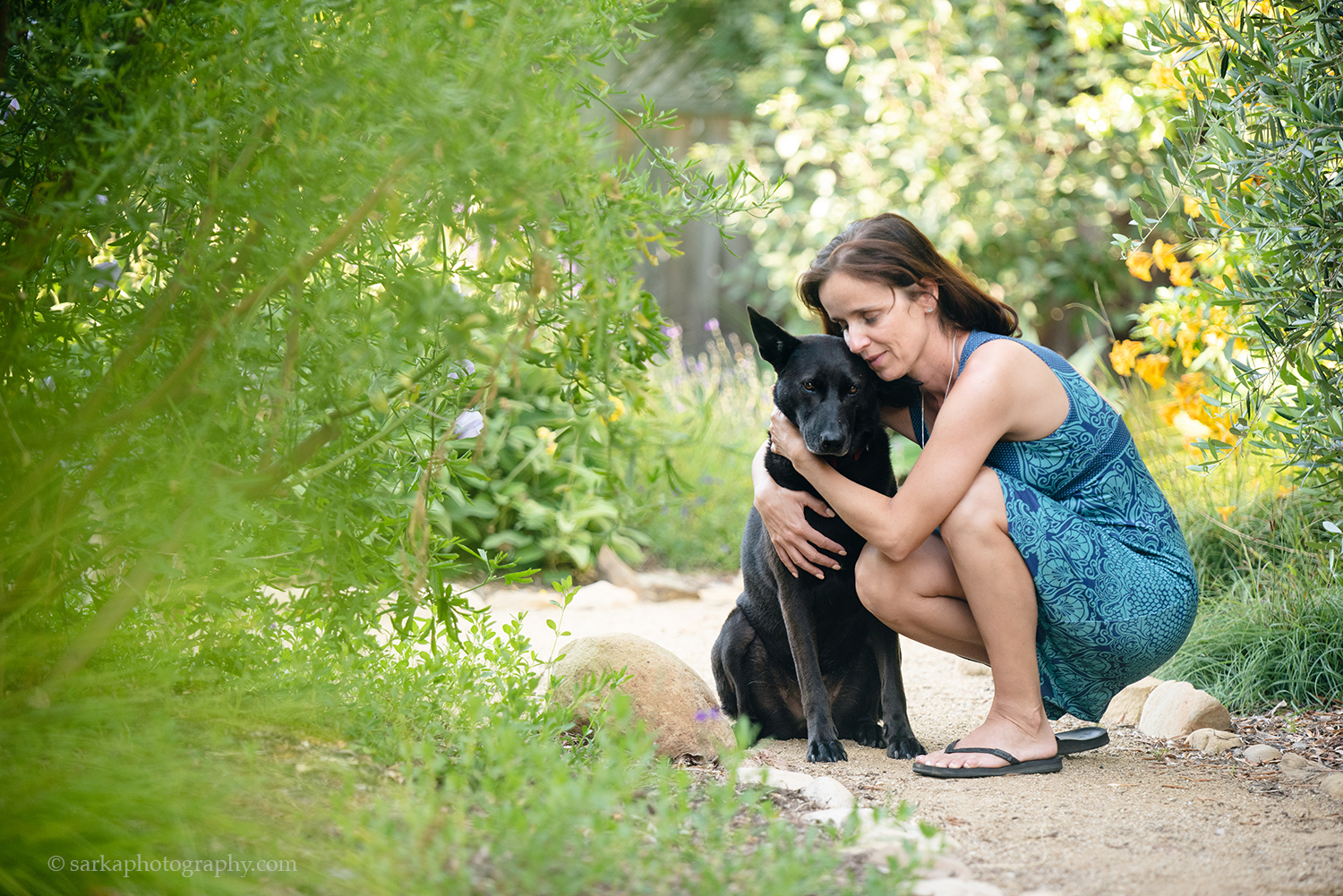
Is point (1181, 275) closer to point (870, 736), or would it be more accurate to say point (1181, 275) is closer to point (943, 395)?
point (943, 395)

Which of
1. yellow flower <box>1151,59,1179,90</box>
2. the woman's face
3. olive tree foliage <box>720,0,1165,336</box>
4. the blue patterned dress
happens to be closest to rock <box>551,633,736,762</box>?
the blue patterned dress

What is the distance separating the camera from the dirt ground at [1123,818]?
190cm

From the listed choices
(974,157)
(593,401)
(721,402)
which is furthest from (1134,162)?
(593,401)

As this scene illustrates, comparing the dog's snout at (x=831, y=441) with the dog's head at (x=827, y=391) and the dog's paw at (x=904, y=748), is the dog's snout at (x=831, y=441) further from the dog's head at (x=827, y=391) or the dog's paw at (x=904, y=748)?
the dog's paw at (x=904, y=748)

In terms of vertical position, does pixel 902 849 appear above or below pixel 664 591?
below

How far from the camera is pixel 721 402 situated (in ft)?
21.9

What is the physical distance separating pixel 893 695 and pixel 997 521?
0.62 meters

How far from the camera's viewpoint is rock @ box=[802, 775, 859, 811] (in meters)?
2.17

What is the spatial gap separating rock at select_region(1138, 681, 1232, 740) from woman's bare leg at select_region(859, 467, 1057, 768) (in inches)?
25.5

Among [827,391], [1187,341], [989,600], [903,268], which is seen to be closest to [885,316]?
[903,268]

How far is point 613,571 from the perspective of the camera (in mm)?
5203

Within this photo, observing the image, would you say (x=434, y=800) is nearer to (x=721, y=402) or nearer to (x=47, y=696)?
(x=47, y=696)

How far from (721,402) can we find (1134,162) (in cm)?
324

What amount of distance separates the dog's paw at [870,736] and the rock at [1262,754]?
99 cm
